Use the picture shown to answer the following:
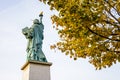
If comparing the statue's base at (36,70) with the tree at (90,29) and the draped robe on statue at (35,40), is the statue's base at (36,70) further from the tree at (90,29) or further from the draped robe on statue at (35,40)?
the tree at (90,29)

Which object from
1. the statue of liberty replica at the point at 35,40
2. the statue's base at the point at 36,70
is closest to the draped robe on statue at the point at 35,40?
the statue of liberty replica at the point at 35,40

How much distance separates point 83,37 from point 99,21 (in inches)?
22.5

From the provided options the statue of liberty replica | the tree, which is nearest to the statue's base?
the statue of liberty replica

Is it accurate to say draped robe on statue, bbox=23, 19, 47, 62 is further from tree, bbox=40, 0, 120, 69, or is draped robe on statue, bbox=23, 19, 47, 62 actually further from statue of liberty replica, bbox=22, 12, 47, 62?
tree, bbox=40, 0, 120, 69

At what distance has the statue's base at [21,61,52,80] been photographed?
1176 centimetres

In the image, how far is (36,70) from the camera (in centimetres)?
1191

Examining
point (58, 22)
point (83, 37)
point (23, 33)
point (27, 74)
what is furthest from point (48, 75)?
point (83, 37)

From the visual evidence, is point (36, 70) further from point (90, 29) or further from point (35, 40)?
point (90, 29)

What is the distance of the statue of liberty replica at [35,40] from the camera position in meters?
12.5

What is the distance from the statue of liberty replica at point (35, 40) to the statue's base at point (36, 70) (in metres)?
0.34

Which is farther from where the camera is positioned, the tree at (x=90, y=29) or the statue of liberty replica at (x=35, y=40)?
the statue of liberty replica at (x=35, y=40)

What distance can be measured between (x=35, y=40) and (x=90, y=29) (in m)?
6.95

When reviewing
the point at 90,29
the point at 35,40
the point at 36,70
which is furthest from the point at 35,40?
the point at 90,29

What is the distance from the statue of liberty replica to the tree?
15.2ft
